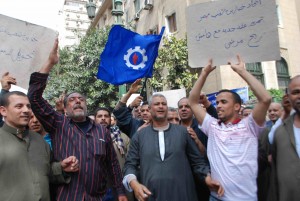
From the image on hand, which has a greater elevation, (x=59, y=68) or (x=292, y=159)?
(x=59, y=68)

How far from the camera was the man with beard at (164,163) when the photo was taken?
2.81 m

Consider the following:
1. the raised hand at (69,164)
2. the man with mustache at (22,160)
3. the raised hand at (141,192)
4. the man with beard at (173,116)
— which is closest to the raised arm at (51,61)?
the man with mustache at (22,160)

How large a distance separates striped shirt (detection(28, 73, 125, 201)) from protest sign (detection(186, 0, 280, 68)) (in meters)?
1.34

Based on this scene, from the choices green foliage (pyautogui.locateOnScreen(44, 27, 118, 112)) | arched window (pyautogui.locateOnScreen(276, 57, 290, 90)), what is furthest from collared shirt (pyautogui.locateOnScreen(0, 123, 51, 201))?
arched window (pyautogui.locateOnScreen(276, 57, 290, 90))

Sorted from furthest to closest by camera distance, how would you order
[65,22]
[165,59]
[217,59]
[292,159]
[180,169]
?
[65,22] → [165,59] → [217,59] → [180,169] → [292,159]

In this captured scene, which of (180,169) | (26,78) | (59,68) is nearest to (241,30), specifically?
(180,169)

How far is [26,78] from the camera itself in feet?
11.7

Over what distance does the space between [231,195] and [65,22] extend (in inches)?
2596

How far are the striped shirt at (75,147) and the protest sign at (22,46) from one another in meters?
0.74

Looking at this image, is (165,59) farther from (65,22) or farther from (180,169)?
(65,22)

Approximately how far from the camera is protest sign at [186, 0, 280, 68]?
10.5 feet

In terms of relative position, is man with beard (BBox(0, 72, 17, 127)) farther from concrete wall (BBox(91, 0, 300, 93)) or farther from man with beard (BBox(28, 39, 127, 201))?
concrete wall (BBox(91, 0, 300, 93))

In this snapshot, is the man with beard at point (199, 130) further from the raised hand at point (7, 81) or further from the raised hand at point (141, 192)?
the raised hand at point (7, 81)

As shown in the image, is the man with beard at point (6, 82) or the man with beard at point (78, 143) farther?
the man with beard at point (6, 82)
